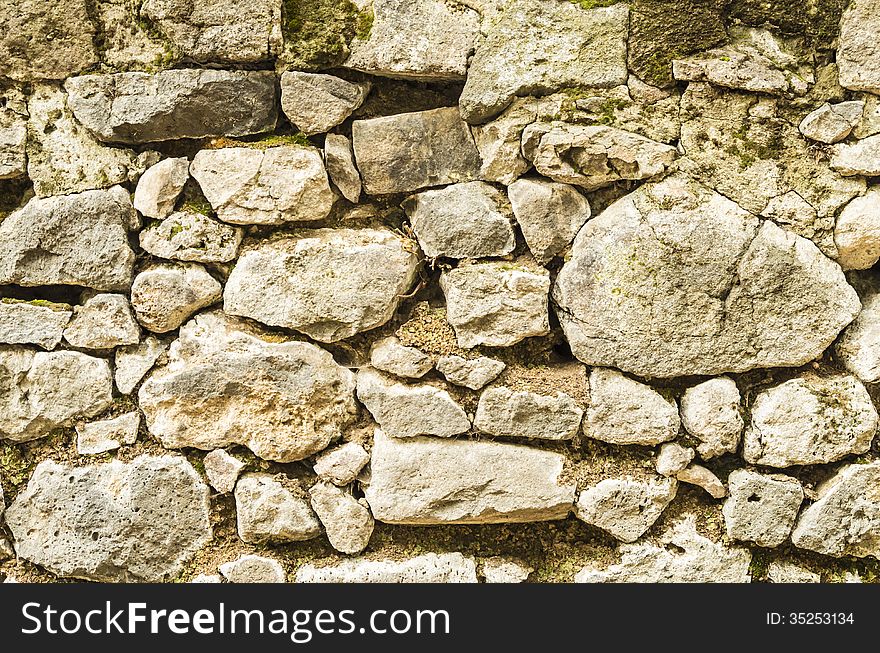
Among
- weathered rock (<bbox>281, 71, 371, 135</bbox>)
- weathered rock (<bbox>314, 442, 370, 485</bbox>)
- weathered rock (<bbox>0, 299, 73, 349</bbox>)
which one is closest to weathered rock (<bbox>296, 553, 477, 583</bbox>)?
weathered rock (<bbox>314, 442, 370, 485</bbox>)

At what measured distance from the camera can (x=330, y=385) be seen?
6.67ft

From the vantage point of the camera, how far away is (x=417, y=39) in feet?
6.40

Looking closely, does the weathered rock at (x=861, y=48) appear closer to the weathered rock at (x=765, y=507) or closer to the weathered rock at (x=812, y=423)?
the weathered rock at (x=812, y=423)

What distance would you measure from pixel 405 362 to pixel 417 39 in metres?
0.85

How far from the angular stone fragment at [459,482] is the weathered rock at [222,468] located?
1.23 ft

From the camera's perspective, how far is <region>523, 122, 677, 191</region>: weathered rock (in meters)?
1.93

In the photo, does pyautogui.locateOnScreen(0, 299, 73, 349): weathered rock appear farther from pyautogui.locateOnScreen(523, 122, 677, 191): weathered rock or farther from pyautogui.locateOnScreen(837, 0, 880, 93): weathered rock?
pyautogui.locateOnScreen(837, 0, 880, 93): weathered rock

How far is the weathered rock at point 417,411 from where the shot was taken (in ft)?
6.57

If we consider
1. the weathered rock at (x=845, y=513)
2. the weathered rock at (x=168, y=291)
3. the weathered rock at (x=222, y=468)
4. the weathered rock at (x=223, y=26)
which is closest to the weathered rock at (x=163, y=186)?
the weathered rock at (x=168, y=291)

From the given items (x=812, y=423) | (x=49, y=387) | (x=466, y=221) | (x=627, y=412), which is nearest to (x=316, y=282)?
(x=466, y=221)

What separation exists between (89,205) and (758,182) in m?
1.79

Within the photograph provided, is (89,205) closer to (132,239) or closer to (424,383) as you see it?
(132,239)

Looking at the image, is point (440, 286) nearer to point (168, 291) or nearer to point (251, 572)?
point (168, 291)

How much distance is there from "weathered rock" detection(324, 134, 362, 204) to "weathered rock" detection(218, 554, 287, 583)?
3.41 feet
